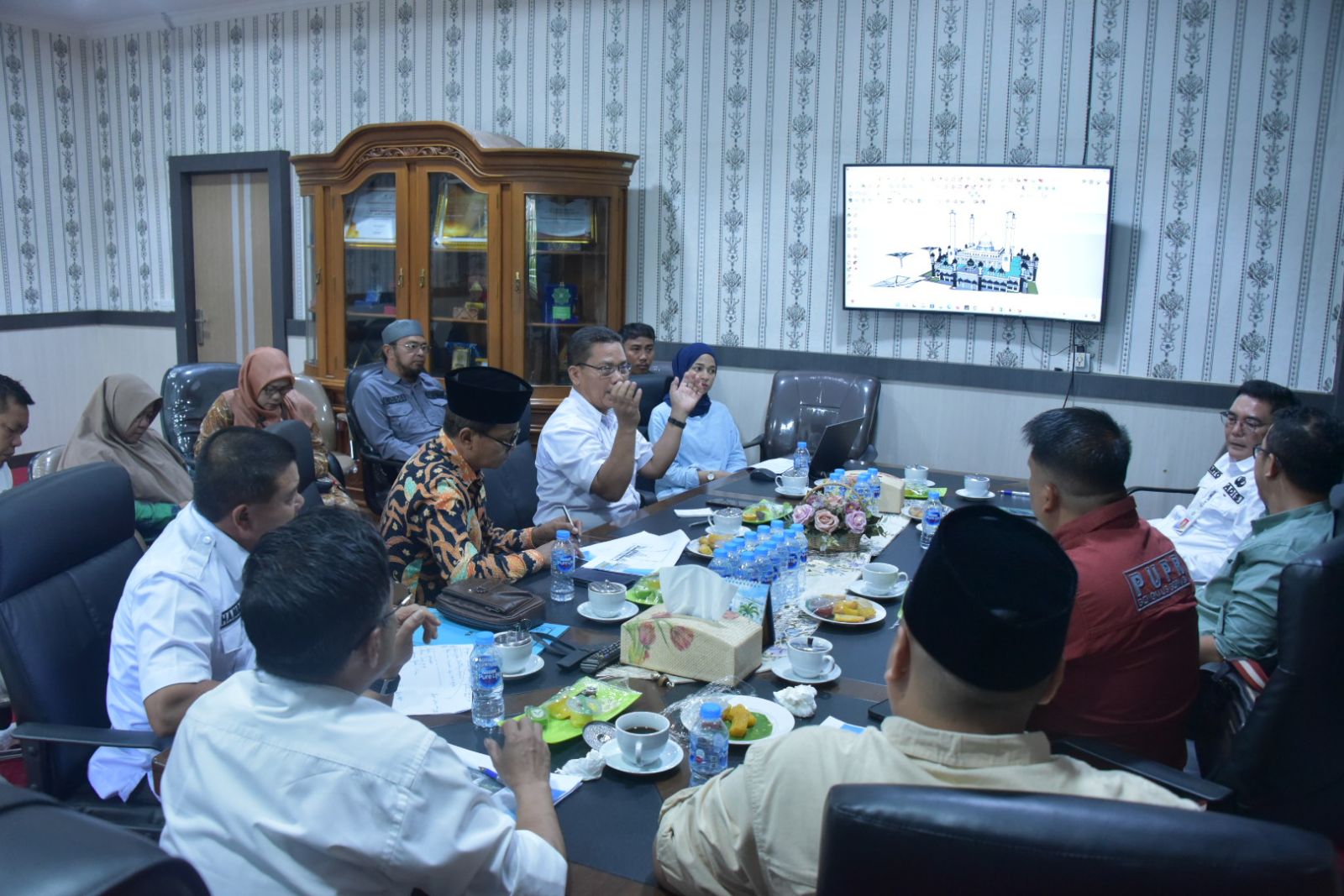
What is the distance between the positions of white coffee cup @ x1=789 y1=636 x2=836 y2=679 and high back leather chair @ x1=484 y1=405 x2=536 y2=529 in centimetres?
141

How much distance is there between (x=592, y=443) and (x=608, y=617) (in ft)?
4.04

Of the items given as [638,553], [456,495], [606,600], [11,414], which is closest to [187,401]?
[11,414]

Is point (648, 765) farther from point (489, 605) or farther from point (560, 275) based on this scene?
point (560, 275)

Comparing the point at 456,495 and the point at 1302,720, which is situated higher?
the point at 456,495

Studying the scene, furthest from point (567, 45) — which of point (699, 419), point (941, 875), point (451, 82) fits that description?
point (941, 875)

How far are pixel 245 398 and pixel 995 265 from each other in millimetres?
3316

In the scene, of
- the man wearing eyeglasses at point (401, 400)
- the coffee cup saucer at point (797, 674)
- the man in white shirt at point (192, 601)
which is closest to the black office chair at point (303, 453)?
the man in white shirt at point (192, 601)

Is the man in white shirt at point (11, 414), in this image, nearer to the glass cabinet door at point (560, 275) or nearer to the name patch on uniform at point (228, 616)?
the name patch on uniform at point (228, 616)

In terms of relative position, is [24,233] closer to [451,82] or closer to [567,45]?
[451,82]

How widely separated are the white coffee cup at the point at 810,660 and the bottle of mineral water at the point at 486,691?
0.54m

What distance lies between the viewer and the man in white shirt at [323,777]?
45.5 inches

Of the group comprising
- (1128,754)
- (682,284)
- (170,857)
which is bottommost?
(1128,754)

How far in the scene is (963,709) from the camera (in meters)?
1.11

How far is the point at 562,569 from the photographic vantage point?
2.38m
